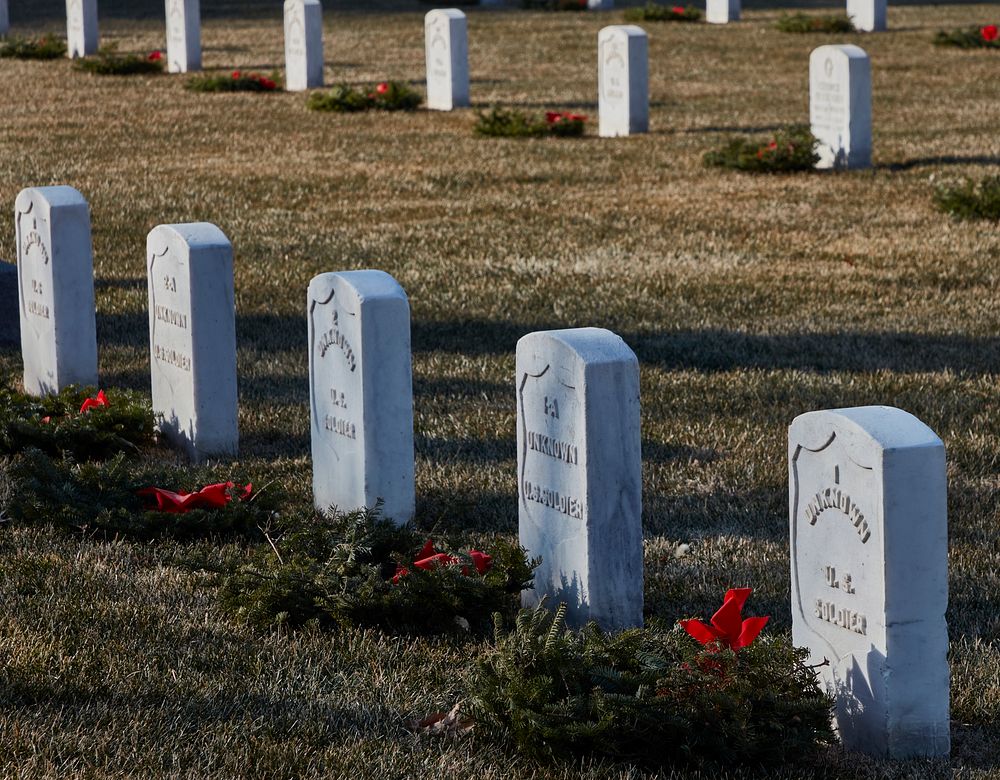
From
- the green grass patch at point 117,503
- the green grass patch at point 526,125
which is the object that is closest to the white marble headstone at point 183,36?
the green grass patch at point 526,125

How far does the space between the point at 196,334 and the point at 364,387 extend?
4.41 feet

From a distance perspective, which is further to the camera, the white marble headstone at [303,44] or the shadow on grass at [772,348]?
the white marble headstone at [303,44]

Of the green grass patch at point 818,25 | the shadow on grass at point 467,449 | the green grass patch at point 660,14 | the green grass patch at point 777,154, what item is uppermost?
the green grass patch at point 660,14

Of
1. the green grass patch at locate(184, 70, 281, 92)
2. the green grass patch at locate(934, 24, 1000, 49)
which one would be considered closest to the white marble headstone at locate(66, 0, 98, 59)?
the green grass patch at locate(184, 70, 281, 92)

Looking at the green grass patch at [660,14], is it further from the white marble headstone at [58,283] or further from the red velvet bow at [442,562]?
the red velvet bow at [442,562]

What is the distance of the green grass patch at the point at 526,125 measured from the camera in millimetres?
16375

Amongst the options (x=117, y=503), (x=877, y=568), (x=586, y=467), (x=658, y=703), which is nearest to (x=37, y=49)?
(x=117, y=503)

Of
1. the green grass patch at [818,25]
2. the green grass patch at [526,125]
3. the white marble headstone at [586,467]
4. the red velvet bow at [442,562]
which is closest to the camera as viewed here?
the white marble headstone at [586,467]

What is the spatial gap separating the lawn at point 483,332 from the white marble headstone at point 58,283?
463 millimetres

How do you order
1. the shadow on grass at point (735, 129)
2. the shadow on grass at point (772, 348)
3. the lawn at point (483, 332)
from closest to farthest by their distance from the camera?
the lawn at point (483, 332) < the shadow on grass at point (772, 348) < the shadow on grass at point (735, 129)

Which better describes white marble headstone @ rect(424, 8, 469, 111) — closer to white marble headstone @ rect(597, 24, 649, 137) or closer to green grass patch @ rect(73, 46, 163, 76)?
white marble headstone @ rect(597, 24, 649, 137)

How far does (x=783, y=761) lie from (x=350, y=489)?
2.31 meters

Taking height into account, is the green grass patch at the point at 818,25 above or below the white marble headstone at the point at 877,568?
above

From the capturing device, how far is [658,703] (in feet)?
12.3
